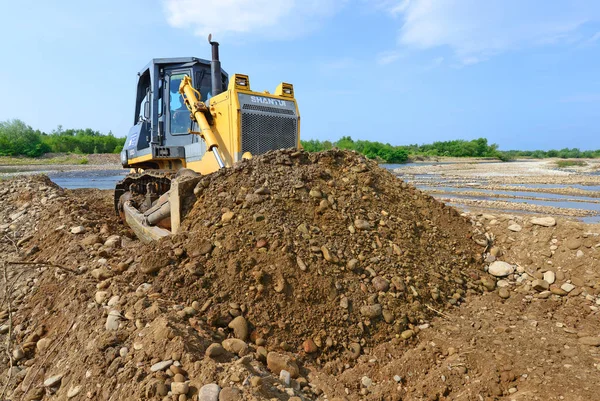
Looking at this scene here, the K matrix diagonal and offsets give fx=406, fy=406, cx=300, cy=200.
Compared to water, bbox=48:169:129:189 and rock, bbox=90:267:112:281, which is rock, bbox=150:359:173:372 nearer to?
rock, bbox=90:267:112:281

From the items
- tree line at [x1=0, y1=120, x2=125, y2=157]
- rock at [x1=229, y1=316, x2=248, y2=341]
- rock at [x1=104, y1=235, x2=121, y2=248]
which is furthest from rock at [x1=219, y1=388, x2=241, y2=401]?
tree line at [x1=0, y1=120, x2=125, y2=157]

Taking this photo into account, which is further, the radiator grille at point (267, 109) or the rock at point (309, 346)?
the radiator grille at point (267, 109)

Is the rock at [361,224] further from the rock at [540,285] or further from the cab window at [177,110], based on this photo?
the cab window at [177,110]

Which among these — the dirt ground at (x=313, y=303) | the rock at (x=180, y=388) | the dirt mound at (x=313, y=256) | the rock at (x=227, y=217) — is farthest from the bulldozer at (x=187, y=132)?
the rock at (x=180, y=388)

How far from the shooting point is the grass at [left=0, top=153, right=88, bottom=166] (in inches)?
1614

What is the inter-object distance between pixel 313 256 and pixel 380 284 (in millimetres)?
623

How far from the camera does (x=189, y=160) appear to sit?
6293 mm

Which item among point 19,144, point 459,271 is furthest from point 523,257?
point 19,144

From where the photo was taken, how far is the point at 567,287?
394 centimetres

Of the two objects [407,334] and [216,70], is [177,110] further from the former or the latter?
[407,334]

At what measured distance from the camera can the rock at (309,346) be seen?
2984 millimetres

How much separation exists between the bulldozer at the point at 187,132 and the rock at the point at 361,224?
1.81 meters

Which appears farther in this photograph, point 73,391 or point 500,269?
point 500,269

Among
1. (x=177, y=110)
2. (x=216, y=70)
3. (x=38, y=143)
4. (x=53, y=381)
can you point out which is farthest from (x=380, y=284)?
(x=38, y=143)
